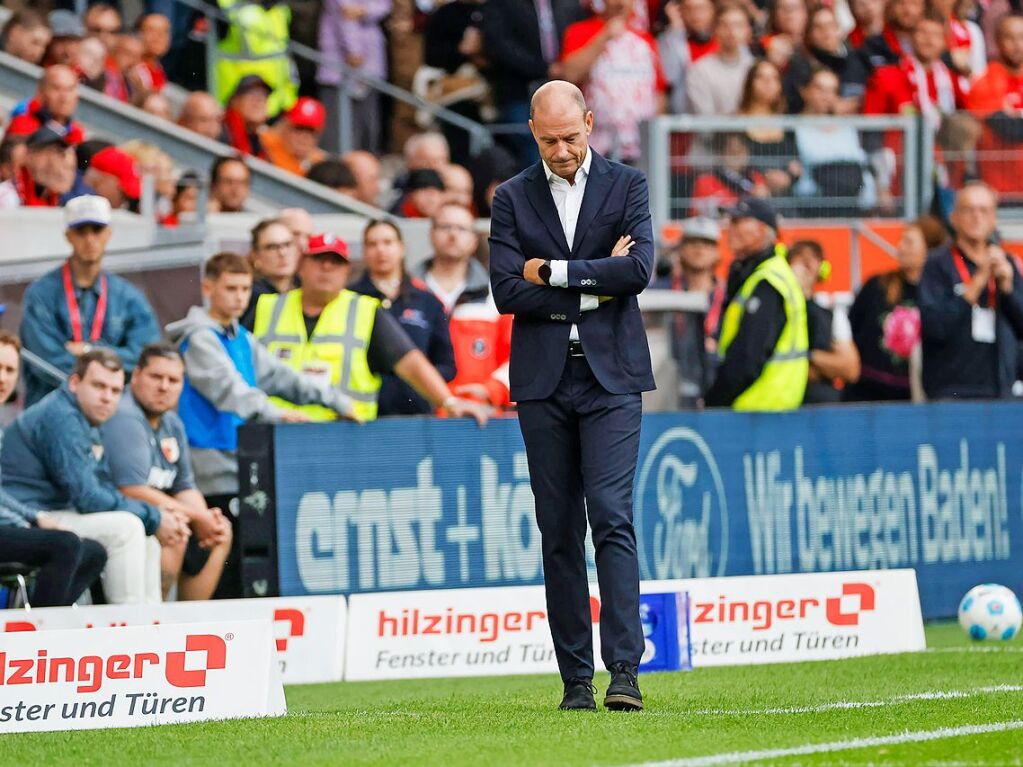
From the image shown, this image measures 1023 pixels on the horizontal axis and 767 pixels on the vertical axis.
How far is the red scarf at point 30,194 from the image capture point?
14.2 m

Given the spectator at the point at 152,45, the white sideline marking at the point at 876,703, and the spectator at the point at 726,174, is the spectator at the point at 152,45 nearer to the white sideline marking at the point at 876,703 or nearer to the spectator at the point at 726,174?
the spectator at the point at 726,174

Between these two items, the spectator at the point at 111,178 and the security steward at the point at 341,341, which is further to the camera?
the spectator at the point at 111,178

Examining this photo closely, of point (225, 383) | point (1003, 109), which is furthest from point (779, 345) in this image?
point (1003, 109)

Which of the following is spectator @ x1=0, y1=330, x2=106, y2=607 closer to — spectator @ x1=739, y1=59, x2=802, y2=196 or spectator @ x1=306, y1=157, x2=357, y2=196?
spectator @ x1=306, y1=157, x2=357, y2=196

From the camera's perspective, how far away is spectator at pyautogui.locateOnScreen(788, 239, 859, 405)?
1446 centimetres

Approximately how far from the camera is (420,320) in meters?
13.0

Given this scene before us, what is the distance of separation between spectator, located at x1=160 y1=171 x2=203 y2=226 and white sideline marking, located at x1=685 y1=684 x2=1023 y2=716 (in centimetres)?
771

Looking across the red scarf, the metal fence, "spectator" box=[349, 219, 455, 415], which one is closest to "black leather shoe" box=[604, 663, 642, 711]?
"spectator" box=[349, 219, 455, 415]

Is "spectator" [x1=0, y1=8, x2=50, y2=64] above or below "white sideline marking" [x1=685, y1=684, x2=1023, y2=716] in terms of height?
above

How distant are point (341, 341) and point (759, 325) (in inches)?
103

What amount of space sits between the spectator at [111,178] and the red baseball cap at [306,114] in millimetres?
2284

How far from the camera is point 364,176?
17.1 metres

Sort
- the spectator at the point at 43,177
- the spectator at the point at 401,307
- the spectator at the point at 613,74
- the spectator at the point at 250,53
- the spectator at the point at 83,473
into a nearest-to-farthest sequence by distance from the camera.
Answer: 1. the spectator at the point at 83,473
2. the spectator at the point at 401,307
3. the spectator at the point at 43,177
4. the spectator at the point at 613,74
5. the spectator at the point at 250,53

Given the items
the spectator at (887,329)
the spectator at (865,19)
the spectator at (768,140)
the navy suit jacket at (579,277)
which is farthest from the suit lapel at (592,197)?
the spectator at (865,19)
